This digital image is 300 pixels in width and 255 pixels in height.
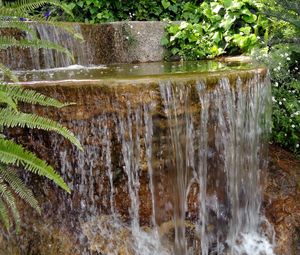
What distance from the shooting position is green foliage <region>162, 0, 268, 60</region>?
5879mm

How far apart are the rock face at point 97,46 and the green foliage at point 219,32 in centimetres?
26

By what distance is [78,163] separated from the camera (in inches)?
134

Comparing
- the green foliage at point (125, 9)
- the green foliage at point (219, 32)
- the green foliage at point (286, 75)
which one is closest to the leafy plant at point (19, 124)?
the green foliage at point (286, 75)

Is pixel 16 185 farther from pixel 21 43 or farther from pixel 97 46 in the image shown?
pixel 97 46

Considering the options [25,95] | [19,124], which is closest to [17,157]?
[19,124]

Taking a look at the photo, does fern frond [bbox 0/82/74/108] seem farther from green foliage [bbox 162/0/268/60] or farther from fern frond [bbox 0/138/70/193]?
→ green foliage [bbox 162/0/268/60]

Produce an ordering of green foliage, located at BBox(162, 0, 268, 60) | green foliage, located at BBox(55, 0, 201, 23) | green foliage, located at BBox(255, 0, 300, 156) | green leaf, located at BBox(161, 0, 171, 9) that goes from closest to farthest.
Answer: green foliage, located at BBox(255, 0, 300, 156) < green foliage, located at BBox(162, 0, 268, 60) < green foliage, located at BBox(55, 0, 201, 23) < green leaf, located at BBox(161, 0, 171, 9)

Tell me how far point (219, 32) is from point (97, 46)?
169 cm

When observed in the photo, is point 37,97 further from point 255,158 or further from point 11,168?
point 255,158

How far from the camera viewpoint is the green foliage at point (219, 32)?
5879 mm

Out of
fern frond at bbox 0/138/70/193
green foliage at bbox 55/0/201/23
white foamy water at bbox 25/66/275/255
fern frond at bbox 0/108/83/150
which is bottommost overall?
white foamy water at bbox 25/66/275/255

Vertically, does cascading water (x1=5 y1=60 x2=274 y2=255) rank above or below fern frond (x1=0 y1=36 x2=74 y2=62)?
below

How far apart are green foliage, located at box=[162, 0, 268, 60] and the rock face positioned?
0.26 metres

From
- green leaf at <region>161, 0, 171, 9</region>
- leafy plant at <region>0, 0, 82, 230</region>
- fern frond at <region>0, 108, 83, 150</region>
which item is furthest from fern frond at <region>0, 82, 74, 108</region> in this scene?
green leaf at <region>161, 0, 171, 9</region>
